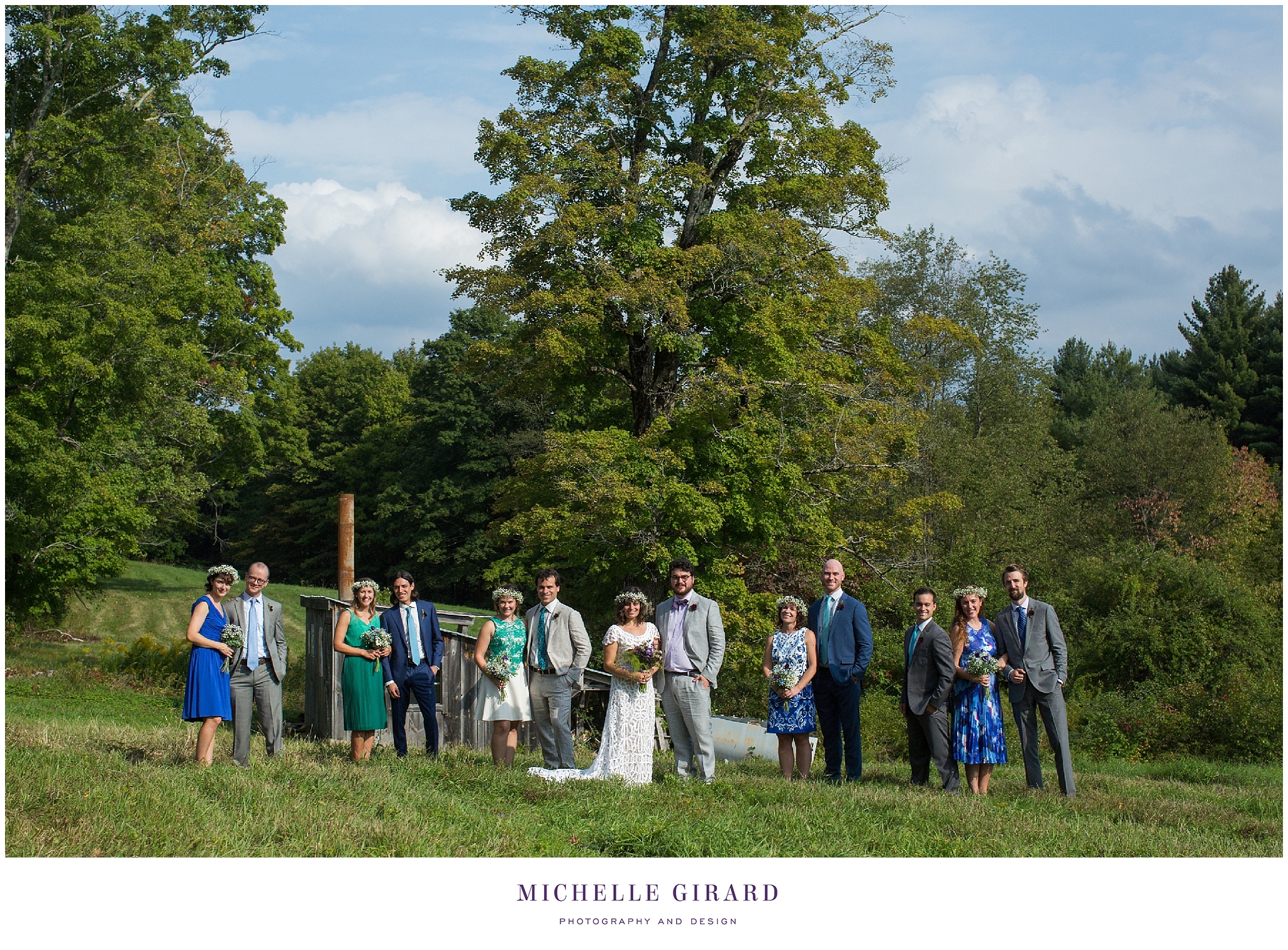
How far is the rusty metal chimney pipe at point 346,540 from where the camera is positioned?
1777cm

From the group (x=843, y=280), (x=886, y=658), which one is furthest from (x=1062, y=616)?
(x=843, y=280)

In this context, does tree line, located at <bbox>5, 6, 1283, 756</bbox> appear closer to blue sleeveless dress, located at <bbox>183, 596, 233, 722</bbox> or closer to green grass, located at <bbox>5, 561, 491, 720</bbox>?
green grass, located at <bbox>5, 561, 491, 720</bbox>

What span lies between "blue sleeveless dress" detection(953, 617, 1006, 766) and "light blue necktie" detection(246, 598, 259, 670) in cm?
599

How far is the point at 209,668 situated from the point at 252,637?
0.42 meters

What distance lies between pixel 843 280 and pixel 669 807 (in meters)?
13.8

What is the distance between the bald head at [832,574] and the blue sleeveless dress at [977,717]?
3.93ft

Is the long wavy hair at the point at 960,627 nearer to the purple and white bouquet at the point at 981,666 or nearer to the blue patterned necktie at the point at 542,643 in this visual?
the purple and white bouquet at the point at 981,666

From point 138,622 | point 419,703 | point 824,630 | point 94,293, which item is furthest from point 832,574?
point 138,622

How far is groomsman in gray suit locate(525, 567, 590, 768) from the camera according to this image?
9156mm

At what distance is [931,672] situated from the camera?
29.3 feet

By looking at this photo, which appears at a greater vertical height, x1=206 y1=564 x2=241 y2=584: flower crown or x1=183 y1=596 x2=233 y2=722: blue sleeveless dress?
x1=206 y1=564 x2=241 y2=584: flower crown

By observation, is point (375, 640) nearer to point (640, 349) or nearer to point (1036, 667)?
point (1036, 667)
